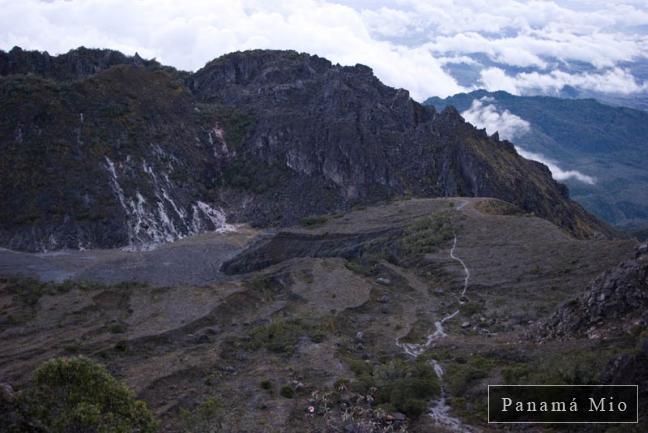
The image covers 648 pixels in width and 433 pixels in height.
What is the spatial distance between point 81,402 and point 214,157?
300 feet

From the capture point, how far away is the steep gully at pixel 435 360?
945 inches

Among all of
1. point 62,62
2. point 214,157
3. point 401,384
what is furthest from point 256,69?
point 401,384

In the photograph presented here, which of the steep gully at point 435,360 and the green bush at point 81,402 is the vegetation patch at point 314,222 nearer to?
the steep gully at point 435,360

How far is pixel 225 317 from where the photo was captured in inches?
1746

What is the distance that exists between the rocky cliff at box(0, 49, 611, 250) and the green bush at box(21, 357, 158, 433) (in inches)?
2501

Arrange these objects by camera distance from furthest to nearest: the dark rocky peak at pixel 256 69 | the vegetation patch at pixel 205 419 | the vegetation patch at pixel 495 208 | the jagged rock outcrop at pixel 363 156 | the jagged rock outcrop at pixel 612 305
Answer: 1. the dark rocky peak at pixel 256 69
2. the jagged rock outcrop at pixel 363 156
3. the vegetation patch at pixel 495 208
4. the jagged rock outcrop at pixel 612 305
5. the vegetation patch at pixel 205 419

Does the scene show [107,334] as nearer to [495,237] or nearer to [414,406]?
[414,406]

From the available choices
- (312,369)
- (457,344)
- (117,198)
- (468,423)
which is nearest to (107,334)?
(312,369)

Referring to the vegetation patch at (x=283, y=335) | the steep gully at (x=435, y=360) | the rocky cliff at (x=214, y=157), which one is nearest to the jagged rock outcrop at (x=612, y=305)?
the steep gully at (x=435, y=360)

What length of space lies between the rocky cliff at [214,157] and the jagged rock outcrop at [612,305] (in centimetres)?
6335

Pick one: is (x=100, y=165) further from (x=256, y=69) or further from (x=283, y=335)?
(x=283, y=335)

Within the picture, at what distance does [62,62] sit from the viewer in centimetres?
12719

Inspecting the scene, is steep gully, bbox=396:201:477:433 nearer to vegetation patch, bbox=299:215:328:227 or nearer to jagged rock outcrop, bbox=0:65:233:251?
vegetation patch, bbox=299:215:328:227

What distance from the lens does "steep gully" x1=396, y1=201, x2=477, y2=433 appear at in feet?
78.7
